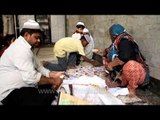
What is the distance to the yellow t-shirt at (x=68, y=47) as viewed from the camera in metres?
5.25

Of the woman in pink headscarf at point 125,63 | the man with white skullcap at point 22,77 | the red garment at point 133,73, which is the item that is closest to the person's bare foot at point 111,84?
the woman in pink headscarf at point 125,63

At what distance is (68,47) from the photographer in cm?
539

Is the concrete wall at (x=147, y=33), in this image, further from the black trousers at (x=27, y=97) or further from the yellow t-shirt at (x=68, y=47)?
the black trousers at (x=27, y=97)

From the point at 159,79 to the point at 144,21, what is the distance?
3.49ft

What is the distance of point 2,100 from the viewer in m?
2.95

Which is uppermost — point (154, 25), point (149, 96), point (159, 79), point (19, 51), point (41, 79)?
point (154, 25)

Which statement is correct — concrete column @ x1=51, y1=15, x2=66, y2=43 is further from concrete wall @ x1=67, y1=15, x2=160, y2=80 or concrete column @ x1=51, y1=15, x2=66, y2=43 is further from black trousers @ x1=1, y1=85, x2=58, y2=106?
black trousers @ x1=1, y1=85, x2=58, y2=106

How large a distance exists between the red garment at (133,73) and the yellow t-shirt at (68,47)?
1677 millimetres

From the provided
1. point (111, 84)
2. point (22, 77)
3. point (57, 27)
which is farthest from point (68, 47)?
point (57, 27)

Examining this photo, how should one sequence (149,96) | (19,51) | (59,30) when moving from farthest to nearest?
(59,30), (149,96), (19,51)

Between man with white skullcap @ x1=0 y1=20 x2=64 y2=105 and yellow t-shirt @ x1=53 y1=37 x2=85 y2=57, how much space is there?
2227 millimetres
